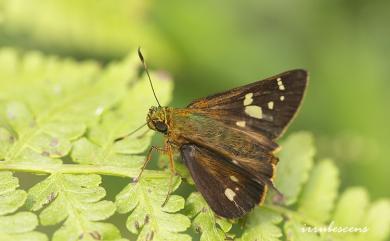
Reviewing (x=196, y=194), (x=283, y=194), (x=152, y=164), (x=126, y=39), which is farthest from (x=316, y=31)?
(x=196, y=194)

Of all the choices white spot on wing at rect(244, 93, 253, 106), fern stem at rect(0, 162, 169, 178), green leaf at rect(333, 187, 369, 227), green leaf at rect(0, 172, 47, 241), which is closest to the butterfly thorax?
fern stem at rect(0, 162, 169, 178)

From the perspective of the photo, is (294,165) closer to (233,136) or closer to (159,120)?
(233,136)

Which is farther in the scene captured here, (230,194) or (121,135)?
(121,135)

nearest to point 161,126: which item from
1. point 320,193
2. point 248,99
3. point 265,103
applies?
point 248,99

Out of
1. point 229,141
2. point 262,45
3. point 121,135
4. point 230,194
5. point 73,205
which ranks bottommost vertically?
point 73,205

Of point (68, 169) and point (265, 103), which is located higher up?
point (265, 103)

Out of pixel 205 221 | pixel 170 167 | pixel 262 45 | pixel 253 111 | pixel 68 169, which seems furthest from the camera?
pixel 262 45

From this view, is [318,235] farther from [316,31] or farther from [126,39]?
[316,31]
